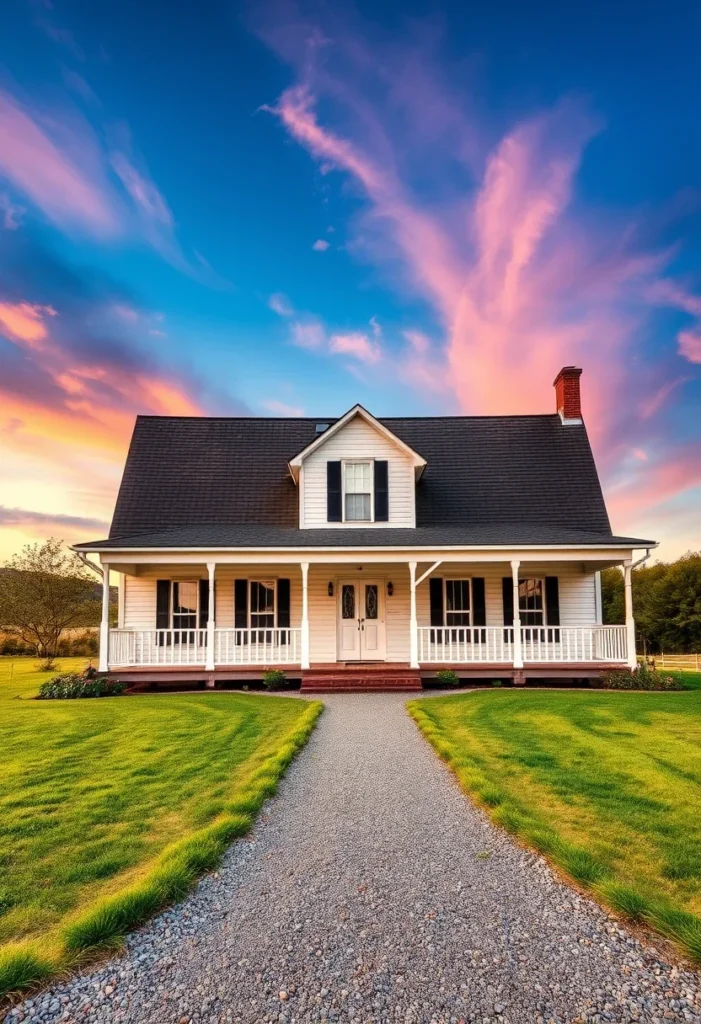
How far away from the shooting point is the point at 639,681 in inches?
577

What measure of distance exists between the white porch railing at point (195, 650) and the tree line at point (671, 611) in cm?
3139

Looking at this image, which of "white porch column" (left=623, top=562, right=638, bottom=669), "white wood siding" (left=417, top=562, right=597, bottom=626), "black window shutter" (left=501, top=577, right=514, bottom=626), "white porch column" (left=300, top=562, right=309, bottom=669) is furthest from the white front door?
"white porch column" (left=623, top=562, right=638, bottom=669)

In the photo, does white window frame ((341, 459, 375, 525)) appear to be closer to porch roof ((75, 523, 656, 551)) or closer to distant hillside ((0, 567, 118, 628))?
porch roof ((75, 523, 656, 551))

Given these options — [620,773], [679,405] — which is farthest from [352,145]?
[620,773]

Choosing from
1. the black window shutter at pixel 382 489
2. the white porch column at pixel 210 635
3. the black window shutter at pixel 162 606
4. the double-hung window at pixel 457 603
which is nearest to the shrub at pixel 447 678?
the double-hung window at pixel 457 603

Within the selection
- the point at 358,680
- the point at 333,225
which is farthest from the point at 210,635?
the point at 333,225

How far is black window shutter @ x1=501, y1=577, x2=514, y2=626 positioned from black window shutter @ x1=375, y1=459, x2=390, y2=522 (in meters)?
4.11

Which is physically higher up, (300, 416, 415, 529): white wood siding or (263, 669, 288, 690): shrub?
(300, 416, 415, 529): white wood siding

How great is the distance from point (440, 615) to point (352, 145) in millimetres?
13127

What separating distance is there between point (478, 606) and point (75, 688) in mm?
11191

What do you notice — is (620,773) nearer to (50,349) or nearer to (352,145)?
(352,145)

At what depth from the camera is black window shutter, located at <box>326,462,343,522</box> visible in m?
17.8

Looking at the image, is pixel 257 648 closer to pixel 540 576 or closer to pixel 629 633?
pixel 540 576

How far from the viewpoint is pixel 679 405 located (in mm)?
18953
